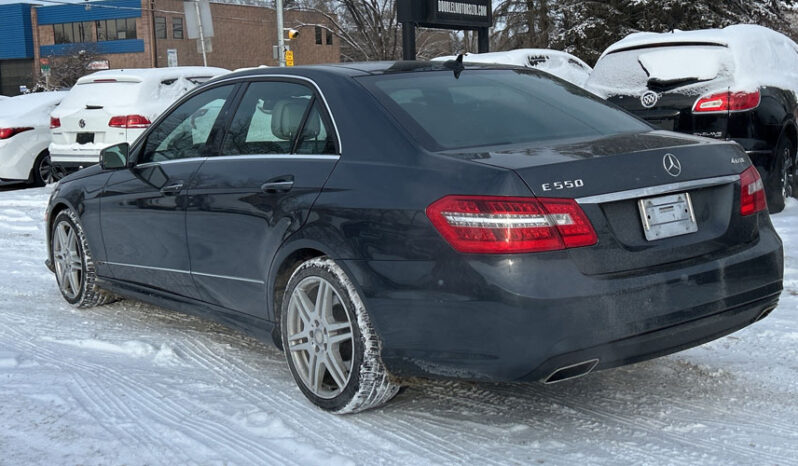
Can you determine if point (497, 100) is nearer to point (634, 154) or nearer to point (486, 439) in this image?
point (634, 154)

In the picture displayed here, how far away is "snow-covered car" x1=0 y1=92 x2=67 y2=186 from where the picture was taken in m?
Answer: 14.2

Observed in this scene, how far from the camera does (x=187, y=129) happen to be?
16.8ft

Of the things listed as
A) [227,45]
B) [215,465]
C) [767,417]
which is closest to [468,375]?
[215,465]

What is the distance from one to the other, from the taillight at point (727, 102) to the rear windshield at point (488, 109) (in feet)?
12.9

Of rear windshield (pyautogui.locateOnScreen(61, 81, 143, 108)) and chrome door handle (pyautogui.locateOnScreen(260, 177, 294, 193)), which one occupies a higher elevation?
rear windshield (pyautogui.locateOnScreen(61, 81, 143, 108))

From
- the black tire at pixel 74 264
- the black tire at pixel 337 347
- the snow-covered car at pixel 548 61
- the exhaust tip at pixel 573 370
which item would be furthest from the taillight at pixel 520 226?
the snow-covered car at pixel 548 61

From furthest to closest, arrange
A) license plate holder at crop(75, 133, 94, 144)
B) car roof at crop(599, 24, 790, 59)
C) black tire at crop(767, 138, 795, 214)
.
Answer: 1. license plate holder at crop(75, 133, 94, 144)
2. car roof at crop(599, 24, 790, 59)
3. black tire at crop(767, 138, 795, 214)

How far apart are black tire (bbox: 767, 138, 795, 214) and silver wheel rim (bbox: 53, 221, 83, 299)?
582 cm

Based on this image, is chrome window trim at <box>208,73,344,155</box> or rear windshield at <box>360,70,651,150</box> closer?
rear windshield at <box>360,70,651,150</box>

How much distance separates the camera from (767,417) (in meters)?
3.75

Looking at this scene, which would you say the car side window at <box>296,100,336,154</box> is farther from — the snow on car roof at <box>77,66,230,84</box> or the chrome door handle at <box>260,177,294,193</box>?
the snow on car roof at <box>77,66,230,84</box>

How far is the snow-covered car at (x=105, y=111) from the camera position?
12.2 meters

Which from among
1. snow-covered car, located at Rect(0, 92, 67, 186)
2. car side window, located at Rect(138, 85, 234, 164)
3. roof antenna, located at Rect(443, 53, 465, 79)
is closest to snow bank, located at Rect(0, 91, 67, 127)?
snow-covered car, located at Rect(0, 92, 67, 186)

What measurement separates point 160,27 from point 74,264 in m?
67.8
